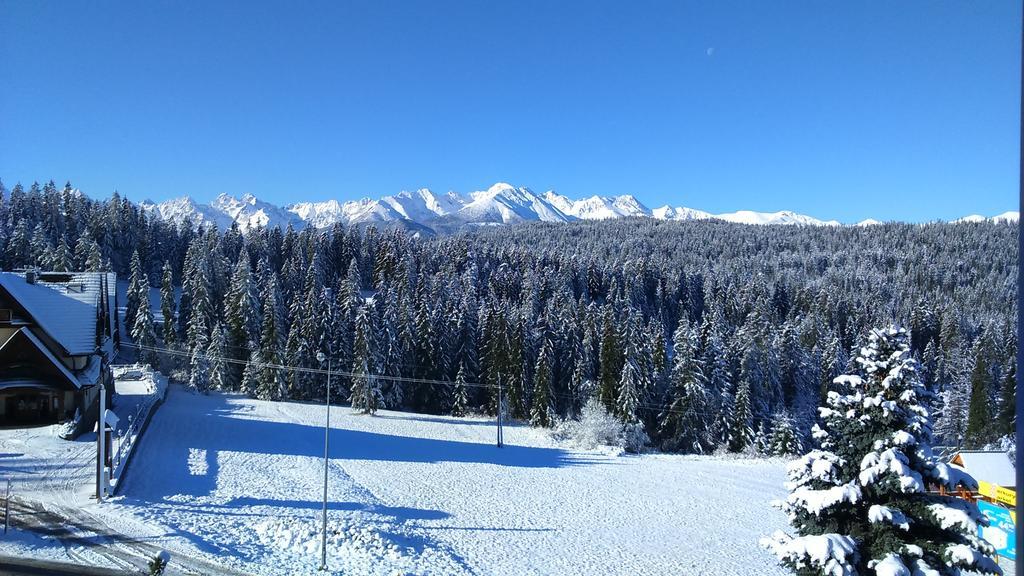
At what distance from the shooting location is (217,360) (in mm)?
54250

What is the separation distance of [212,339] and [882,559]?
56.6 meters

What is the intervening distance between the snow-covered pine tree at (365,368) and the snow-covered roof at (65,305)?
75.2 ft

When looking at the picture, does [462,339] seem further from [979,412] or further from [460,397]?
[979,412]

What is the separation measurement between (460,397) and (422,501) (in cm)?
2984

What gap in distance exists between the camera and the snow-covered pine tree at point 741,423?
53.7 metres

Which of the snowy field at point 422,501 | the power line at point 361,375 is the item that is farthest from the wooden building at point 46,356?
the power line at point 361,375

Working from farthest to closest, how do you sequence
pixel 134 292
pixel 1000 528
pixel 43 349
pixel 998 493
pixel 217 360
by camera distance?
pixel 134 292
pixel 217 360
pixel 998 493
pixel 43 349
pixel 1000 528

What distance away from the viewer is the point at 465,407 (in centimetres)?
5888

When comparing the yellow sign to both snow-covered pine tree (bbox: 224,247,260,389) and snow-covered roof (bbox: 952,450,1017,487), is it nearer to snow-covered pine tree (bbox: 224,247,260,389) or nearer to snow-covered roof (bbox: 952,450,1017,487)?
snow-covered roof (bbox: 952,450,1017,487)

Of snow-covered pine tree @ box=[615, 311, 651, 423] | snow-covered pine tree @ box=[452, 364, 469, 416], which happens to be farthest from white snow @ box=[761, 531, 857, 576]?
snow-covered pine tree @ box=[452, 364, 469, 416]

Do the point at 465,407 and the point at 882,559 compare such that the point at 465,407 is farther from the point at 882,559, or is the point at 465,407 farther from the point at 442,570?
the point at 882,559

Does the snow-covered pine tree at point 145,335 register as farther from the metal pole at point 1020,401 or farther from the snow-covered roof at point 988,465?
the metal pole at point 1020,401

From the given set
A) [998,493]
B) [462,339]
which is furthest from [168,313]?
[998,493]

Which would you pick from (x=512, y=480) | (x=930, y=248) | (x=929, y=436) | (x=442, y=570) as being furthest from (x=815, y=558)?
(x=930, y=248)
